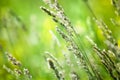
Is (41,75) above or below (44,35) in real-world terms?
below

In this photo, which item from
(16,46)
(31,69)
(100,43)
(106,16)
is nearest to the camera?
(100,43)

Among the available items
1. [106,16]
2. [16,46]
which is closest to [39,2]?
[16,46]

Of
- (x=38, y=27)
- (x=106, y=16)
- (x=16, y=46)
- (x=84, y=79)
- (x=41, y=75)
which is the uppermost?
(x=38, y=27)

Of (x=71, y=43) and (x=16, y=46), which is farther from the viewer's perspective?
(x=16, y=46)

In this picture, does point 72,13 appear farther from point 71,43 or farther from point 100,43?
point 71,43

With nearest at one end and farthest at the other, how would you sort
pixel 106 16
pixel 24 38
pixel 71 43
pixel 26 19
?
1. pixel 71 43
2. pixel 106 16
3. pixel 24 38
4. pixel 26 19

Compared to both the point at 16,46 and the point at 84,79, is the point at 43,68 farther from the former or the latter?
the point at 16,46

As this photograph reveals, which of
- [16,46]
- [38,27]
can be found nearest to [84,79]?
[16,46]
